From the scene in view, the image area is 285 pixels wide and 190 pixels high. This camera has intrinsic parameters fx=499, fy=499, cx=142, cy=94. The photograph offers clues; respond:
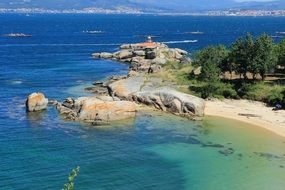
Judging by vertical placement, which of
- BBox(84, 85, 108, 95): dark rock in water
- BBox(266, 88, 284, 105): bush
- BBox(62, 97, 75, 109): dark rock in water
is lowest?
BBox(84, 85, 108, 95): dark rock in water

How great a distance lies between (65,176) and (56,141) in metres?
10.3

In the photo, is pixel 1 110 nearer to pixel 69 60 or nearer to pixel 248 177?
pixel 248 177

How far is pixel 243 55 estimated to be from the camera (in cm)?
7544

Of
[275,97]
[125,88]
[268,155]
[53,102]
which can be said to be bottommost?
[268,155]

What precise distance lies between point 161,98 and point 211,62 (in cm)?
1530

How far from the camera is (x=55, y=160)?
4662cm

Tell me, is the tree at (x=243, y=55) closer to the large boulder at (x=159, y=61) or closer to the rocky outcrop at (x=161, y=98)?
the rocky outcrop at (x=161, y=98)

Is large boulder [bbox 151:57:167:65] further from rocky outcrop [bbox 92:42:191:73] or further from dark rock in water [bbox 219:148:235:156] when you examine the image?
dark rock in water [bbox 219:148:235:156]

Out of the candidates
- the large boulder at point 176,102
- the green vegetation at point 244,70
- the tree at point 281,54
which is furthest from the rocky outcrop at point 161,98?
the tree at point 281,54

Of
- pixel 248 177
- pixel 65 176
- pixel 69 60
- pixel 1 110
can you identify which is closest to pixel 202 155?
pixel 248 177

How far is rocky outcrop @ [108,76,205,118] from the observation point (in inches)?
2512

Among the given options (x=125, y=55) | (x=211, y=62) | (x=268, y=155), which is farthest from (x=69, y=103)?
(x=125, y=55)

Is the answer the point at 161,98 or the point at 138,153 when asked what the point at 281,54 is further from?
the point at 138,153

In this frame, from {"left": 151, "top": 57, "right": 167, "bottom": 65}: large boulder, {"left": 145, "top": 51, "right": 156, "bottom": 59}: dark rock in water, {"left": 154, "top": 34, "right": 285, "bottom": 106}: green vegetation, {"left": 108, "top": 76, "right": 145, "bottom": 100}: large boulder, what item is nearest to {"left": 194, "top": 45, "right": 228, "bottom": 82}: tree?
{"left": 154, "top": 34, "right": 285, "bottom": 106}: green vegetation
